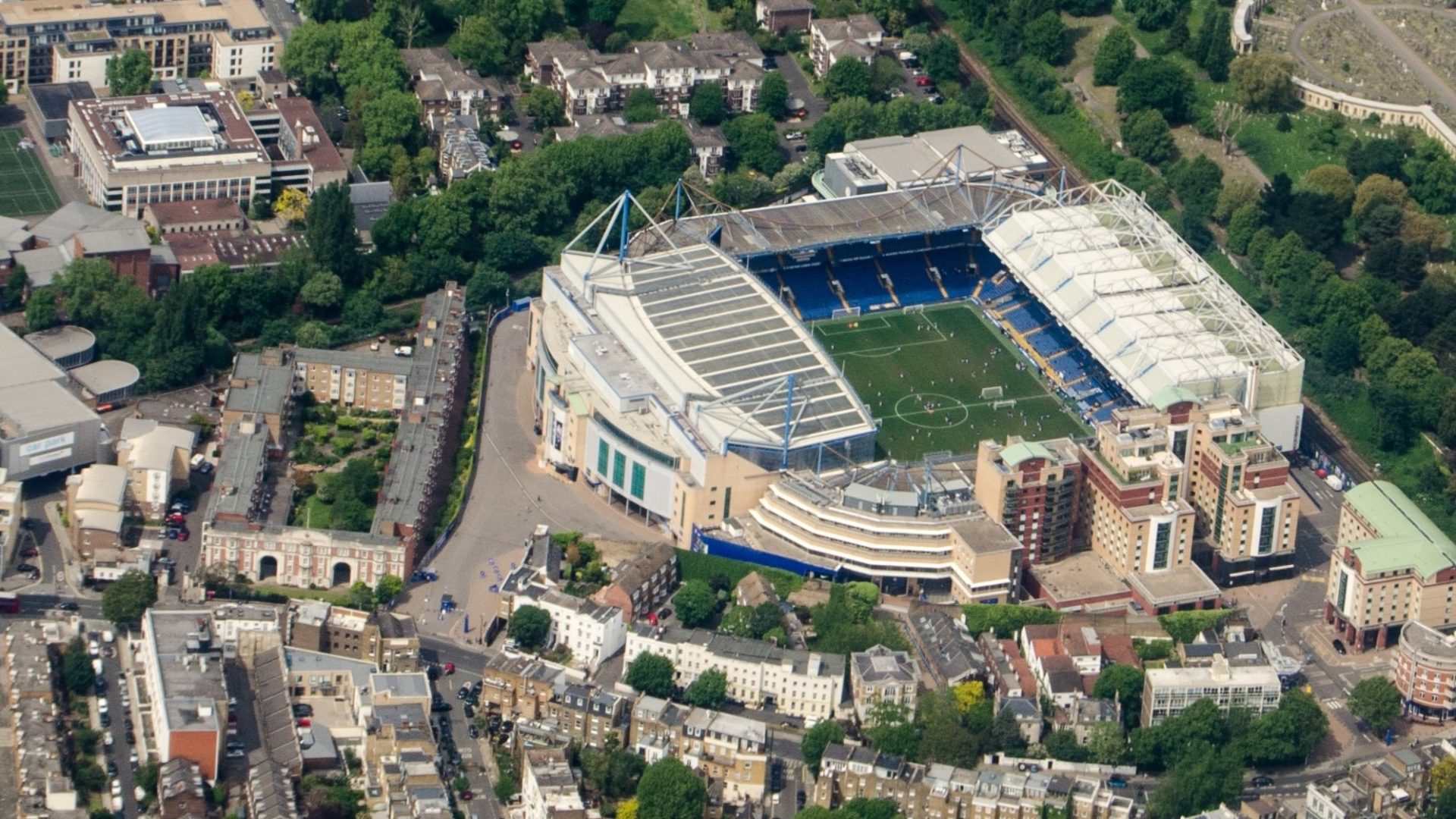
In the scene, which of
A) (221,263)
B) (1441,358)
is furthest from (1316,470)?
(221,263)

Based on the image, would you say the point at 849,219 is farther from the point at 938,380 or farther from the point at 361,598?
the point at 361,598

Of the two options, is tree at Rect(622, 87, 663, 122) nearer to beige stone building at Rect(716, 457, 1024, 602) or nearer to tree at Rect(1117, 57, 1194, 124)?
tree at Rect(1117, 57, 1194, 124)

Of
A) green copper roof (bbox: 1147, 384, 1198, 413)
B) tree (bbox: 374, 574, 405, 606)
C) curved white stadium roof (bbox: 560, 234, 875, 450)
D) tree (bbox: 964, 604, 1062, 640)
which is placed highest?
green copper roof (bbox: 1147, 384, 1198, 413)

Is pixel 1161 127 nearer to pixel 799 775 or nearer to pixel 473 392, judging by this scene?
pixel 473 392

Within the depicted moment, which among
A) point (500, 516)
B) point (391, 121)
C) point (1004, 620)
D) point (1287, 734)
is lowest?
point (500, 516)

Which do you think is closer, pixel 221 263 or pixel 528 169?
pixel 221 263

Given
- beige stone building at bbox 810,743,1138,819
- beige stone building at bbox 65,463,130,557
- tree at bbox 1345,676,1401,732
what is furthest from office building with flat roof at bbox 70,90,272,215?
tree at bbox 1345,676,1401,732

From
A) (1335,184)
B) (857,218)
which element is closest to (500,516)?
(857,218)
